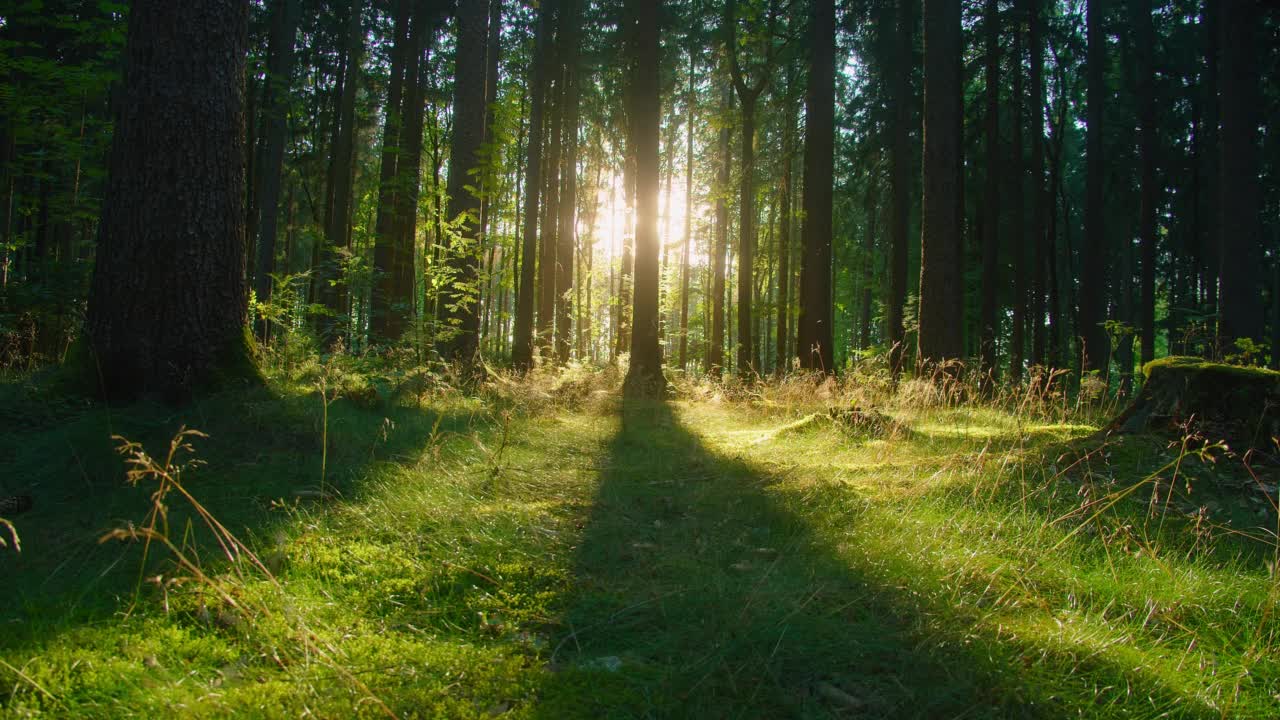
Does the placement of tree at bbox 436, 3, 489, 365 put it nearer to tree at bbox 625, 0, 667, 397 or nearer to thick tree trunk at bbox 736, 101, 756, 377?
tree at bbox 625, 0, 667, 397

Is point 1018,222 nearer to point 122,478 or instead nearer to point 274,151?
point 122,478

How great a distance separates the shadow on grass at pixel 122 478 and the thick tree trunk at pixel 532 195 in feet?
26.2

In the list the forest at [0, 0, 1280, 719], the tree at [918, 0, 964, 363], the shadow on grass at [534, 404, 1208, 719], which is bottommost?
the shadow on grass at [534, 404, 1208, 719]

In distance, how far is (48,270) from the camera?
8.26 metres

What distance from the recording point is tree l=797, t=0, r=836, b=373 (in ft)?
37.0

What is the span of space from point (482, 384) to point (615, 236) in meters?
20.3

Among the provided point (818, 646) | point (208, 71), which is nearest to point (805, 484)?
point (818, 646)

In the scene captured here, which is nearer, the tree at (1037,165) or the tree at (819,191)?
the tree at (819,191)

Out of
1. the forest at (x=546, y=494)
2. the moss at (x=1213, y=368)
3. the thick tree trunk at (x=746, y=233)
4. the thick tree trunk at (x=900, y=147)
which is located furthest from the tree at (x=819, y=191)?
the moss at (x=1213, y=368)

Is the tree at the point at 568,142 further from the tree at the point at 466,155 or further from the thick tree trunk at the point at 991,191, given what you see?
the thick tree trunk at the point at 991,191

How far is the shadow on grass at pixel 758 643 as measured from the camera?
172cm

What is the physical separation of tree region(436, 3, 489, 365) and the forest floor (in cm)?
535

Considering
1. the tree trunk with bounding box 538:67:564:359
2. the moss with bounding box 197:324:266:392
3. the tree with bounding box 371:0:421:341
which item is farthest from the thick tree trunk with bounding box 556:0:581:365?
the moss with bounding box 197:324:266:392

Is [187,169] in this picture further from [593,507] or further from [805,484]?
[805,484]
